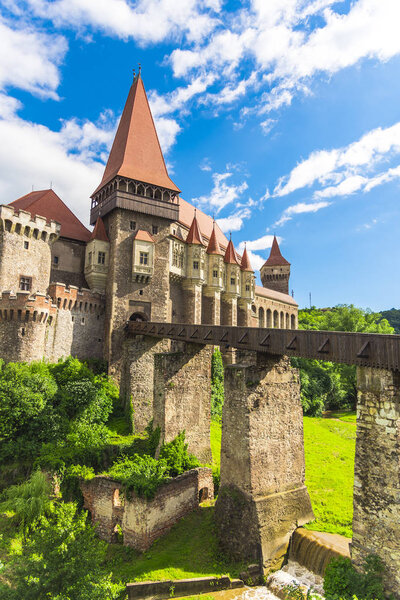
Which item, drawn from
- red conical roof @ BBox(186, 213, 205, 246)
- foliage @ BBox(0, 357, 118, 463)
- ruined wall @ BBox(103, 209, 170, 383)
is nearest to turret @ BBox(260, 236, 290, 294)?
red conical roof @ BBox(186, 213, 205, 246)

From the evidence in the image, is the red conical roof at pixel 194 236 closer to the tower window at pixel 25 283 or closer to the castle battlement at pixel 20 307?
the tower window at pixel 25 283

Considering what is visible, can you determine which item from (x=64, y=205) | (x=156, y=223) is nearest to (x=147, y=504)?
(x=156, y=223)

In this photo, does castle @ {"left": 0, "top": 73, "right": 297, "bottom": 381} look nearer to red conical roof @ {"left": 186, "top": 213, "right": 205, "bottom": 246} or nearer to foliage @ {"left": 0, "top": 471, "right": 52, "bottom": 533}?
red conical roof @ {"left": 186, "top": 213, "right": 205, "bottom": 246}

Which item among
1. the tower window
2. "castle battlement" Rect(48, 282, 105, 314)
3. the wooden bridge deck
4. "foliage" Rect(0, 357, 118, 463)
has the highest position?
the tower window

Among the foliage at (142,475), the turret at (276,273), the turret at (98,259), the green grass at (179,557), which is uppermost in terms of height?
the turret at (276,273)

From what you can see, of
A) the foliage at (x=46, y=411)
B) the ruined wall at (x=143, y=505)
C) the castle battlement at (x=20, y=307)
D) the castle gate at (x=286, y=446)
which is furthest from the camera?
the castle battlement at (x=20, y=307)

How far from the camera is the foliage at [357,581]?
877 cm

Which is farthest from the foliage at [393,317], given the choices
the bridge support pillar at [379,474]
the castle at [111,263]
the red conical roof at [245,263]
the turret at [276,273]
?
the bridge support pillar at [379,474]

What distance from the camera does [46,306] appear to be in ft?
81.4

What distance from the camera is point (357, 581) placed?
9078 mm

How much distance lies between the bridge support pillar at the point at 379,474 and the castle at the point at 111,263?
67.6 feet

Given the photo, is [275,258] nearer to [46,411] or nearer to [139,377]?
[139,377]

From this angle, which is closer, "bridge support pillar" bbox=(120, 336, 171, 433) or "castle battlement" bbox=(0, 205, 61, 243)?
"bridge support pillar" bbox=(120, 336, 171, 433)

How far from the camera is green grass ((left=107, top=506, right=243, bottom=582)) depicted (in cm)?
1284
